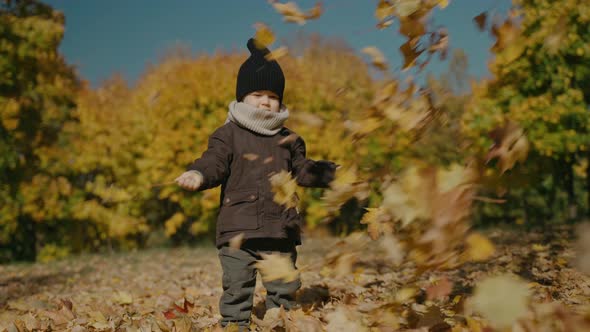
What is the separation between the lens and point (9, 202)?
517 inches

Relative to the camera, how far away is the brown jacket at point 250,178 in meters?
2.69

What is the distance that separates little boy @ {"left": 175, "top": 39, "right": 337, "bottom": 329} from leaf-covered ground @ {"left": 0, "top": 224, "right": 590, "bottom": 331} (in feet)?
0.59

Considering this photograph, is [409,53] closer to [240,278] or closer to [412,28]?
[412,28]

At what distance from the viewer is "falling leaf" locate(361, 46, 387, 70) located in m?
1.83

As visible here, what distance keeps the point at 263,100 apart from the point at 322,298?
144 centimetres

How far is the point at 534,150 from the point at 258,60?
8.96m

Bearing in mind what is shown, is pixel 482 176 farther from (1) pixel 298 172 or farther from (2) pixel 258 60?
(2) pixel 258 60

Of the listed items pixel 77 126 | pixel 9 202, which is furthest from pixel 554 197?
pixel 9 202

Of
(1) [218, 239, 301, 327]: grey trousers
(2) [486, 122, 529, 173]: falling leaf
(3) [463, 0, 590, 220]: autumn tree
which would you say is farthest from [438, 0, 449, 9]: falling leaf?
(3) [463, 0, 590, 220]: autumn tree

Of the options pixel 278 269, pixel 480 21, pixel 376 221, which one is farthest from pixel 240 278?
pixel 480 21

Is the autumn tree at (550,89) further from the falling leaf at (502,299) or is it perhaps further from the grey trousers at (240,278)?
the falling leaf at (502,299)

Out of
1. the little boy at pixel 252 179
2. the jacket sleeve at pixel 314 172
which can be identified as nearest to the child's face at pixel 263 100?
the little boy at pixel 252 179

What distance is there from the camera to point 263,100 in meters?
2.97

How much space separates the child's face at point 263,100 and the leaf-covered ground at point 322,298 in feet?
2.93
